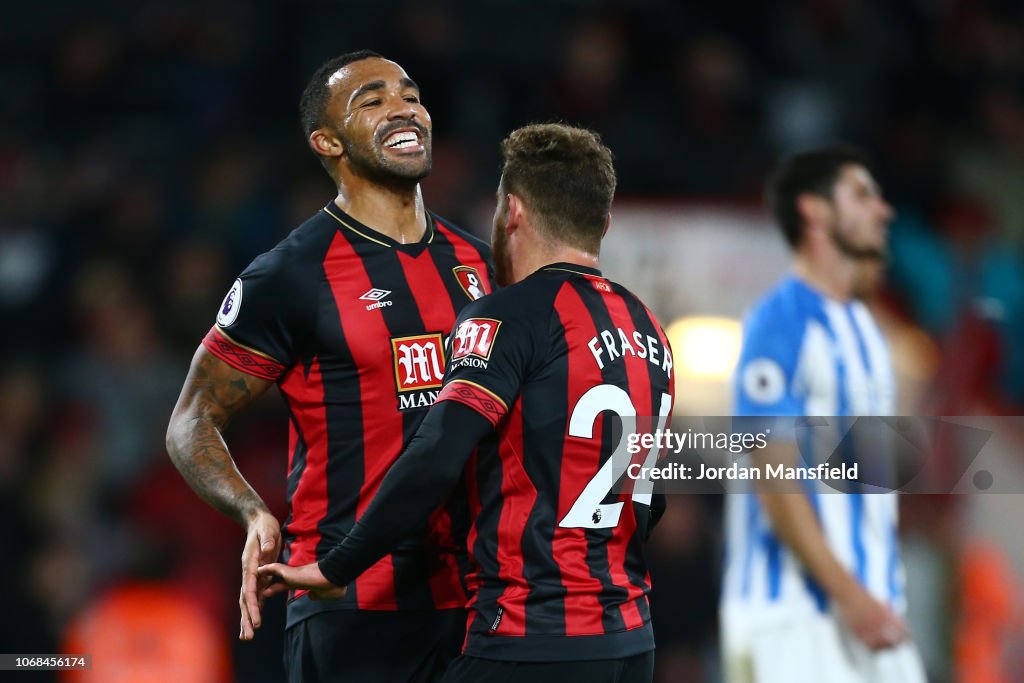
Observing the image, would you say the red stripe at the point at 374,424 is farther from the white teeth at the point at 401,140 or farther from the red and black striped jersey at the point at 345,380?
the white teeth at the point at 401,140

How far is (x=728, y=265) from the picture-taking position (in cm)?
786

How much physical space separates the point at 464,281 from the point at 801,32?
6802mm

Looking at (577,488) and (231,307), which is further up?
(231,307)

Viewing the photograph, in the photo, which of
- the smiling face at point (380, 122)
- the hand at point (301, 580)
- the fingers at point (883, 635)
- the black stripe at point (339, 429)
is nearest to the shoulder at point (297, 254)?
the black stripe at point (339, 429)

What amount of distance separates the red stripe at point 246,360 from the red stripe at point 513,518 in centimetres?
78

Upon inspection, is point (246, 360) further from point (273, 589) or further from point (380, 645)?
point (380, 645)

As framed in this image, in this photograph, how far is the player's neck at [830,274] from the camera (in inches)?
184

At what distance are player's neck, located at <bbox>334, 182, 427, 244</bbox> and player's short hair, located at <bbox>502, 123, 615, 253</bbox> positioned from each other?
548 millimetres

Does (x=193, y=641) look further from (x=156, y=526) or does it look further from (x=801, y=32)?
(x=801, y=32)

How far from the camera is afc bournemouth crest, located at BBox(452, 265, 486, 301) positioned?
11.9 ft

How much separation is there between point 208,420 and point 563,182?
1098 millimetres

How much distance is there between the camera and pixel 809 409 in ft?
14.4

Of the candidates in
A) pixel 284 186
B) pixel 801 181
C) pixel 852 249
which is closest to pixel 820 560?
pixel 852 249
